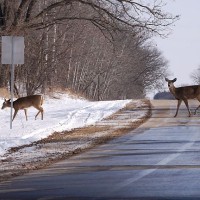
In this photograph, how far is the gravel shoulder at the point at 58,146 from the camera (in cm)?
1462

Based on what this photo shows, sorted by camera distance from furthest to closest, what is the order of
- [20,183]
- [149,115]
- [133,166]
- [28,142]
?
[149,115] < [28,142] < [133,166] < [20,183]

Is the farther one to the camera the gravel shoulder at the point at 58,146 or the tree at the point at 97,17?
the tree at the point at 97,17

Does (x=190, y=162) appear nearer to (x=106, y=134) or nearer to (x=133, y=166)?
(x=133, y=166)

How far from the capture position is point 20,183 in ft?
39.1

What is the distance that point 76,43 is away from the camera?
59.2 metres

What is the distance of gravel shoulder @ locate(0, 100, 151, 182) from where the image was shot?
1462cm

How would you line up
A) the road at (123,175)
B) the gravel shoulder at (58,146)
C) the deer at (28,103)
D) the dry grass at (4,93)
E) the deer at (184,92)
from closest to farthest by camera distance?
the road at (123,175) → the gravel shoulder at (58,146) → the deer at (28,103) → the deer at (184,92) → the dry grass at (4,93)

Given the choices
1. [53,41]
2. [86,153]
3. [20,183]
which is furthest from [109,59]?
[20,183]

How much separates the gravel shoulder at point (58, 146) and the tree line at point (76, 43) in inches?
347

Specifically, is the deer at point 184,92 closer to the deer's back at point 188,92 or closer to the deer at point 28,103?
the deer's back at point 188,92

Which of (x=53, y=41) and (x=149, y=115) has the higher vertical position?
(x=53, y=41)

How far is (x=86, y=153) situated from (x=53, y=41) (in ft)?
115

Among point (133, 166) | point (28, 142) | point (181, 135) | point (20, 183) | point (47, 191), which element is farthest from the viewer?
point (181, 135)

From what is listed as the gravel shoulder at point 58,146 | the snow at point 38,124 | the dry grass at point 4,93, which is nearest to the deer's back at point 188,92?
the snow at point 38,124
